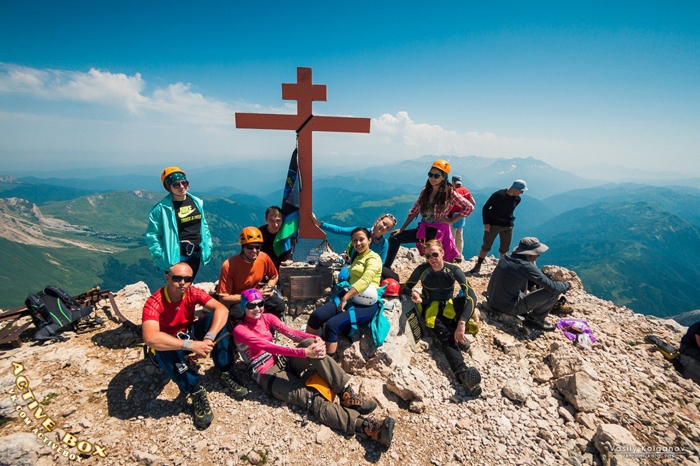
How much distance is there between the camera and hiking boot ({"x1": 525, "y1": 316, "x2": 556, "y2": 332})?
21.5 feet

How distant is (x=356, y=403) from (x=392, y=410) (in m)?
0.69

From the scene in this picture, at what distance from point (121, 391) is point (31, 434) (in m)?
1.03

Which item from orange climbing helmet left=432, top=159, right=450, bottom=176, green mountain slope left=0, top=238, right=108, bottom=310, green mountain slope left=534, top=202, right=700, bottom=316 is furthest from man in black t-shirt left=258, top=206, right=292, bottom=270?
green mountain slope left=534, top=202, right=700, bottom=316

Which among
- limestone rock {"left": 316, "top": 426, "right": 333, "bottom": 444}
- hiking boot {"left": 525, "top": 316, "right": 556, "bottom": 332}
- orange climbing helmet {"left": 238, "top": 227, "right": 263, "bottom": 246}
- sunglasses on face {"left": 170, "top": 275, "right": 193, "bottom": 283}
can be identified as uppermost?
orange climbing helmet {"left": 238, "top": 227, "right": 263, "bottom": 246}

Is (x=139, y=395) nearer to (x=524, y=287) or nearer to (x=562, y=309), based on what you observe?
(x=524, y=287)

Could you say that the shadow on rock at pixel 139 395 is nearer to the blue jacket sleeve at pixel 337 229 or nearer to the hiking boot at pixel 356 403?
the hiking boot at pixel 356 403

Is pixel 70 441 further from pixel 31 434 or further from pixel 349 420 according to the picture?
pixel 349 420

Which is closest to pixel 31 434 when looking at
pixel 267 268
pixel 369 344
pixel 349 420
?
pixel 267 268

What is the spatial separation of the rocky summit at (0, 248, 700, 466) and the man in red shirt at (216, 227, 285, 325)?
1344 mm

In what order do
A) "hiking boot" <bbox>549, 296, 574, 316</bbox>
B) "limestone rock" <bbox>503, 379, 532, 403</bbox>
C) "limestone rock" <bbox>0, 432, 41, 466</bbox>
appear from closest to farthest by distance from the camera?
"limestone rock" <bbox>0, 432, 41, 466</bbox>, "limestone rock" <bbox>503, 379, 532, 403</bbox>, "hiking boot" <bbox>549, 296, 574, 316</bbox>

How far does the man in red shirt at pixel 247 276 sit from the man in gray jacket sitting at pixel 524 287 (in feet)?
15.6

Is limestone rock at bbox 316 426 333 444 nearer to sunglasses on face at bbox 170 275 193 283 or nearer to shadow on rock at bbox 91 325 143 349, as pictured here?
sunglasses on face at bbox 170 275 193 283

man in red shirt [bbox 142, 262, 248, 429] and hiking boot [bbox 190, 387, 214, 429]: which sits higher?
man in red shirt [bbox 142, 262, 248, 429]

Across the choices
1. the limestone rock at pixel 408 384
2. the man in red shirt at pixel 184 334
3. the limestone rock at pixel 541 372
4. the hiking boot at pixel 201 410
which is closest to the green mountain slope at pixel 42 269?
the man in red shirt at pixel 184 334
